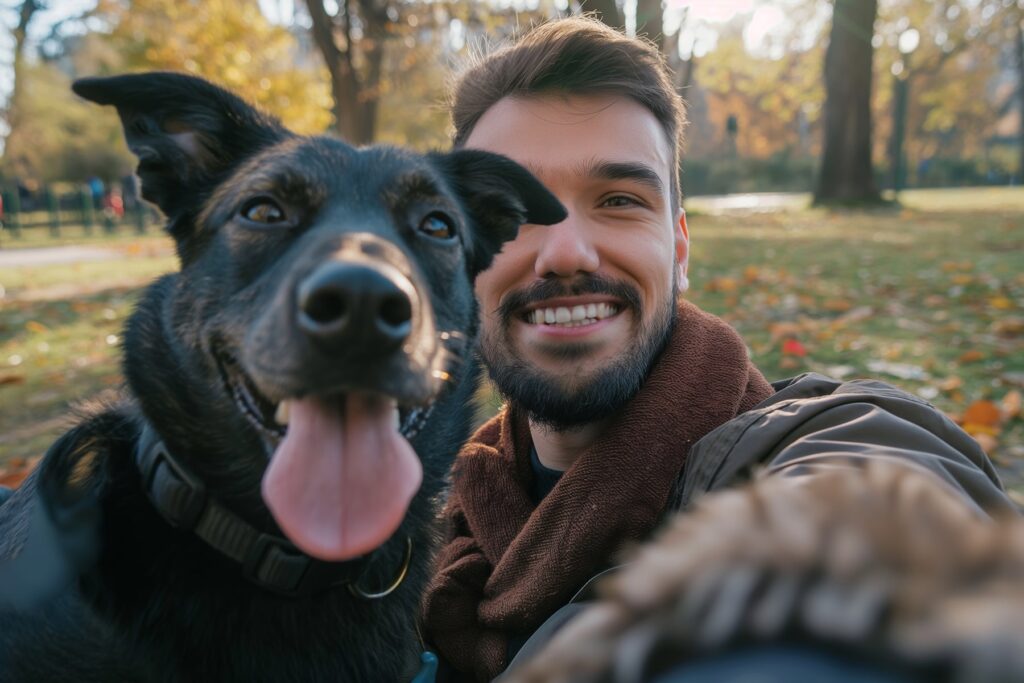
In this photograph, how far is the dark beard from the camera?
240 centimetres

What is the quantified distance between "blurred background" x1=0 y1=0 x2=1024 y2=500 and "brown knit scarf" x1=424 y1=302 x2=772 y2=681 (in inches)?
54.5

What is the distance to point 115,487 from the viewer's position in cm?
200

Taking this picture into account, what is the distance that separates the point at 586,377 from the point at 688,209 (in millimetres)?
20623

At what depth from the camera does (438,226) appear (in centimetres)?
255

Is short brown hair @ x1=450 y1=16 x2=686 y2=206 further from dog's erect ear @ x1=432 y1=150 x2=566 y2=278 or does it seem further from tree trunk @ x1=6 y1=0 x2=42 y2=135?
tree trunk @ x1=6 y1=0 x2=42 y2=135

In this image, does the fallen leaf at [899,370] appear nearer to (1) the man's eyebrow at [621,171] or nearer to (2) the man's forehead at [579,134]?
(2) the man's forehead at [579,134]

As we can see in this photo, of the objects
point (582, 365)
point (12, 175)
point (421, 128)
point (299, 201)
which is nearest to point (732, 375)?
point (582, 365)

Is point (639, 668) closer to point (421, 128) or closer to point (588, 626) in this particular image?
point (588, 626)

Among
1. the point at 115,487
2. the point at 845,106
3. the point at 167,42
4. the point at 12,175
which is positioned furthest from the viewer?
the point at 12,175

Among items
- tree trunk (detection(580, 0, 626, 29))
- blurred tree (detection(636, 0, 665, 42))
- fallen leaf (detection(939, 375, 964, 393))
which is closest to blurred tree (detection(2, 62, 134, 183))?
blurred tree (detection(636, 0, 665, 42))

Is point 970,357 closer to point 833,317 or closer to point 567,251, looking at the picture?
point 833,317

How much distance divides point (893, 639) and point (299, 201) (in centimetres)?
201

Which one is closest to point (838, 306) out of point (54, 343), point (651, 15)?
point (651, 15)

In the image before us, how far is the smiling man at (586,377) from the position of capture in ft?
6.59
